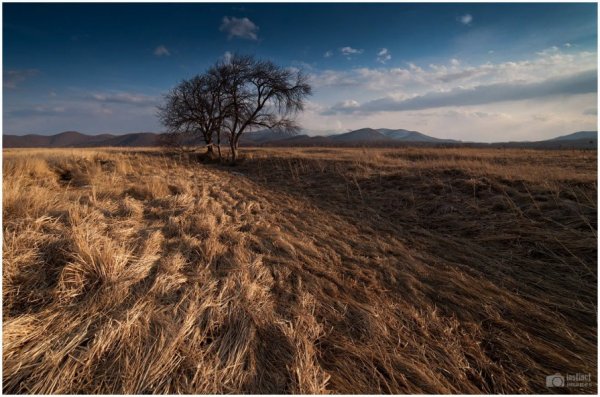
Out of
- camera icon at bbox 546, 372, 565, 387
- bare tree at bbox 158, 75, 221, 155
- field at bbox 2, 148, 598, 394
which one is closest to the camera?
field at bbox 2, 148, 598, 394

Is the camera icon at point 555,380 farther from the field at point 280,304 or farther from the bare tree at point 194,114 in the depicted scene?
the bare tree at point 194,114

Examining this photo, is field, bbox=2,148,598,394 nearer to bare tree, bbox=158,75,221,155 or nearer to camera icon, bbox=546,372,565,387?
camera icon, bbox=546,372,565,387

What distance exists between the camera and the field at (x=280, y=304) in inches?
Result: 65.4

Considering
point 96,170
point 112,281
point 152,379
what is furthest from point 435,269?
point 96,170

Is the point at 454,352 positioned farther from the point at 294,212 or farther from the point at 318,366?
the point at 294,212

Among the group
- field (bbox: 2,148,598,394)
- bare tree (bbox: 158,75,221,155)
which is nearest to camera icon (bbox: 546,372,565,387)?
field (bbox: 2,148,598,394)

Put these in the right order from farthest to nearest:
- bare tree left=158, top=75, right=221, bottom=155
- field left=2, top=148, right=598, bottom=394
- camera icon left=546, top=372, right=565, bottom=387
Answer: bare tree left=158, top=75, right=221, bottom=155 < camera icon left=546, top=372, right=565, bottom=387 < field left=2, top=148, right=598, bottom=394

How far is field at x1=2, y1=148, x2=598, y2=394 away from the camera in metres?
1.66

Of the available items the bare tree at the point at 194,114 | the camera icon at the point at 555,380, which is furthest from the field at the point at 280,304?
the bare tree at the point at 194,114

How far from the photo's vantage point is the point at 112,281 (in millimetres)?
2207

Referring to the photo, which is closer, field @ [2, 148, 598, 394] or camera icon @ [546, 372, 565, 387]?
field @ [2, 148, 598, 394]

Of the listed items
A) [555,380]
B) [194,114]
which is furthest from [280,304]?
[194,114]

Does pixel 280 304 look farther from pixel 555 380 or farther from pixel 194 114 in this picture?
pixel 194 114

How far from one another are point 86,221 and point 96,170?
209 inches
